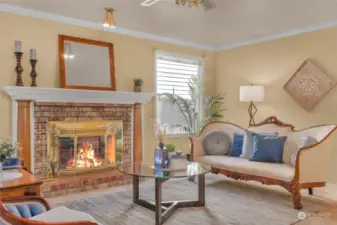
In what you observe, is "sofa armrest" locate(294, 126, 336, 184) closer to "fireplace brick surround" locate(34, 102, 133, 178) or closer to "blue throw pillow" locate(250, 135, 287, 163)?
"blue throw pillow" locate(250, 135, 287, 163)

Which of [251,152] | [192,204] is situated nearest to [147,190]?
[192,204]

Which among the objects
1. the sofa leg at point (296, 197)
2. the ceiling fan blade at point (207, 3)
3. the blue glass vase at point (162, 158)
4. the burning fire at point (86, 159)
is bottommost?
the sofa leg at point (296, 197)

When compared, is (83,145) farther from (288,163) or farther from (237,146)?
(288,163)

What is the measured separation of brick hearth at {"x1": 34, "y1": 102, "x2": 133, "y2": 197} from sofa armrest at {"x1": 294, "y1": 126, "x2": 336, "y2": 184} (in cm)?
247

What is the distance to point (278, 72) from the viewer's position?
5.22 metres

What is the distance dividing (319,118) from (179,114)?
242 centimetres

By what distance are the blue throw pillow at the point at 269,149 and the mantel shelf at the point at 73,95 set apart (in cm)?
198

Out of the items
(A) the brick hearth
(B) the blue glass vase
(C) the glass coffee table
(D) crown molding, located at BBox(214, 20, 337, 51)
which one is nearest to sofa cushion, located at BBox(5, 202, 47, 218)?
(C) the glass coffee table

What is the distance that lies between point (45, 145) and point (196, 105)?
120 inches

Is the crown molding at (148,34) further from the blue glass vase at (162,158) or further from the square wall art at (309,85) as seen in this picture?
the blue glass vase at (162,158)

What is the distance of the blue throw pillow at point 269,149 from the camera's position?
159 inches

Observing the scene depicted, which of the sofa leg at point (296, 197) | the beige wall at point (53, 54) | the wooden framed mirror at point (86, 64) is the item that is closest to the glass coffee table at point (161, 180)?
the sofa leg at point (296, 197)

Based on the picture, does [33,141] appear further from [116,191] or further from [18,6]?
[18,6]

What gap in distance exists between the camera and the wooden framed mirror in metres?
4.36
